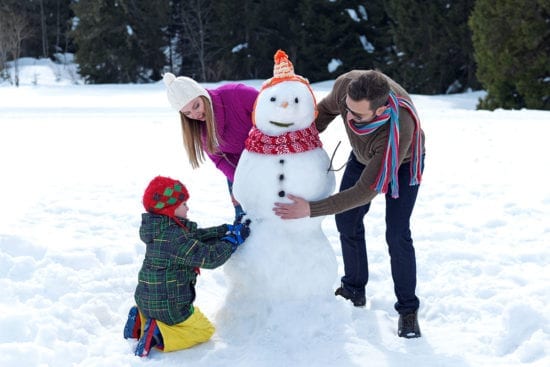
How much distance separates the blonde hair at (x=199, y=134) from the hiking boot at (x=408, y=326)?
139 cm

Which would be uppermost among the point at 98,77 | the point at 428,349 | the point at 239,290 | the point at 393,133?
the point at 98,77

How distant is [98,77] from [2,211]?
17.6 meters

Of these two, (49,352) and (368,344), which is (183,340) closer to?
(49,352)

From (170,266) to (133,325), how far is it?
40 centimetres

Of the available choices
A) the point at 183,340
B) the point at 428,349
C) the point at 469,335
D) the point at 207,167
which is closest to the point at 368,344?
the point at 428,349

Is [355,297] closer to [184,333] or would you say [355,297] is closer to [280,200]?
[280,200]

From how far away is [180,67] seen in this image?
2261 centimetres

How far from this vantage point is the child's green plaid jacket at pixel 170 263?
297 cm

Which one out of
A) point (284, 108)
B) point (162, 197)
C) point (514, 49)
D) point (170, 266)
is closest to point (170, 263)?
point (170, 266)

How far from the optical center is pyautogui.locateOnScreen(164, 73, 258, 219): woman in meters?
3.30

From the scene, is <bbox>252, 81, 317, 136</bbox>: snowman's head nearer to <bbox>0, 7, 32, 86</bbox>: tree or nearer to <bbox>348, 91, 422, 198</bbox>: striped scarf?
<bbox>348, 91, 422, 198</bbox>: striped scarf

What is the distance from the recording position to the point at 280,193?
123 inches

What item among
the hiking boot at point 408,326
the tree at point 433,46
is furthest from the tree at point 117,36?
the hiking boot at point 408,326

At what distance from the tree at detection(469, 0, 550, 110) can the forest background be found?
3.07 m
